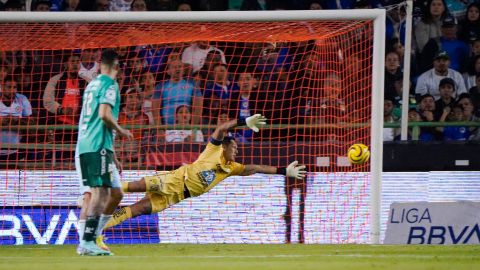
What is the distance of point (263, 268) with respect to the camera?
32.0 ft

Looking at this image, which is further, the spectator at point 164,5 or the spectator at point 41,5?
the spectator at point 164,5

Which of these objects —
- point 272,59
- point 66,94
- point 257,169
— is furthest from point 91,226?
point 272,59

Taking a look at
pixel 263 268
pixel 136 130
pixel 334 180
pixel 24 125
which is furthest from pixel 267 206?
pixel 263 268

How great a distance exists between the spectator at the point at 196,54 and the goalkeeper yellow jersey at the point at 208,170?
2.32 metres

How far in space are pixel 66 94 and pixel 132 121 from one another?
99 centimetres

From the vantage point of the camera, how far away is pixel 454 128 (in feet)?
55.4

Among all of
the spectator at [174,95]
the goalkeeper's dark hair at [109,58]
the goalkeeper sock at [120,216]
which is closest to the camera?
the goalkeeper's dark hair at [109,58]

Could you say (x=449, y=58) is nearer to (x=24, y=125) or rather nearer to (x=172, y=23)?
(x=172, y=23)

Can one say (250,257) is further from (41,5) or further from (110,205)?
(41,5)

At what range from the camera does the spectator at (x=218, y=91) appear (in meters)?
16.3

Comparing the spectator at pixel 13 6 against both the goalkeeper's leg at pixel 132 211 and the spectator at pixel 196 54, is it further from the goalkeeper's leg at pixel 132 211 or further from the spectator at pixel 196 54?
the goalkeeper's leg at pixel 132 211

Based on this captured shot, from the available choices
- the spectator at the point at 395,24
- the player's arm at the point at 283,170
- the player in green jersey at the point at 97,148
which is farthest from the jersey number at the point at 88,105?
the spectator at the point at 395,24

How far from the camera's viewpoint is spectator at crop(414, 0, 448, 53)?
17.6 m

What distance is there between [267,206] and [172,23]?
2968 mm
